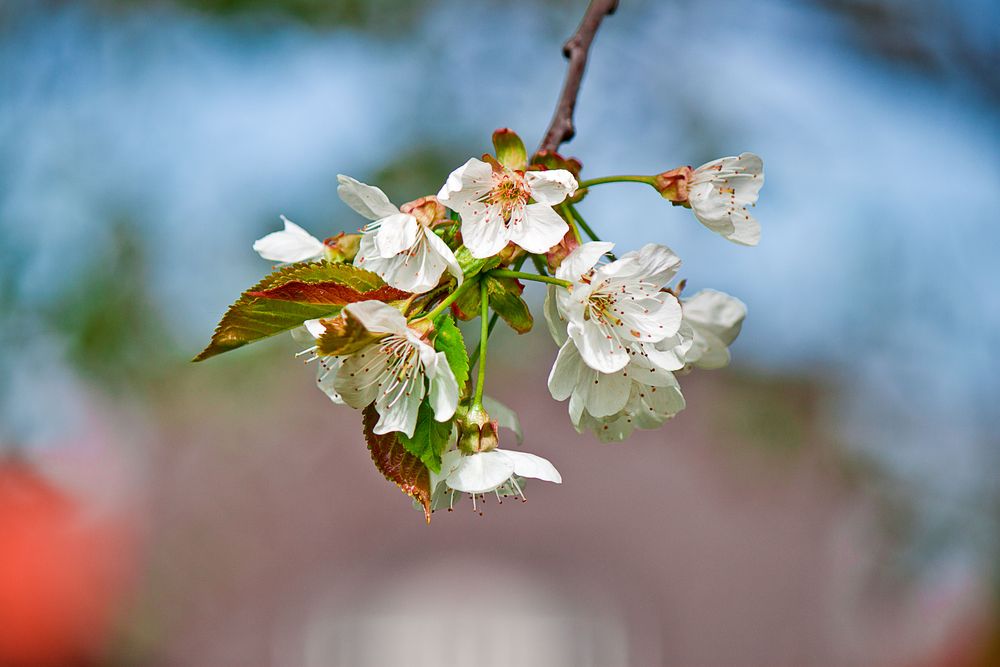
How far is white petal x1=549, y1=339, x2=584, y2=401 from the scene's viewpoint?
80 centimetres

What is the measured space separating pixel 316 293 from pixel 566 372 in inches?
9.0

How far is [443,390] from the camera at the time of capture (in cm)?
74

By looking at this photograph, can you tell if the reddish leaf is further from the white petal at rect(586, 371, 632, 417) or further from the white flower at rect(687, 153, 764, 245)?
the white flower at rect(687, 153, 764, 245)

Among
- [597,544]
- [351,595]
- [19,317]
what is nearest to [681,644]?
[597,544]

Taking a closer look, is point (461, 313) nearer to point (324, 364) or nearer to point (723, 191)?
point (324, 364)

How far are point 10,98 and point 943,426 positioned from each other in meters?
3.07

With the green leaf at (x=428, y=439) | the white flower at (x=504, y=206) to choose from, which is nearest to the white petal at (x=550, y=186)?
the white flower at (x=504, y=206)

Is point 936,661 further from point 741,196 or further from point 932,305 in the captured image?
point 741,196

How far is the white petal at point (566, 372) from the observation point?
80 centimetres

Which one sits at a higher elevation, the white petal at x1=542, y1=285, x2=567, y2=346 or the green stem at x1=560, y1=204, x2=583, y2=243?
the green stem at x1=560, y1=204, x2=583, y2=243

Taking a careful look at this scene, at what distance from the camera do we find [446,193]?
0.79 metres

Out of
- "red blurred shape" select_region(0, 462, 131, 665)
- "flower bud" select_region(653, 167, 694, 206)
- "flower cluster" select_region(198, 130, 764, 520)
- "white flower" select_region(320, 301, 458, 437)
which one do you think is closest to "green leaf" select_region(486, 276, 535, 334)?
"flower cluster" select_region(198, 130, 764, 520)

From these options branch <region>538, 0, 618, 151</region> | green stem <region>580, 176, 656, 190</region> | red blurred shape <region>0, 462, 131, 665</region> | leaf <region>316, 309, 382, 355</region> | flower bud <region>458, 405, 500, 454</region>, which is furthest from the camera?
red blurred shape <region>0, 462, 131, 665</region>

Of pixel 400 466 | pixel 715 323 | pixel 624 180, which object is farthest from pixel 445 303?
pixel 715 323
